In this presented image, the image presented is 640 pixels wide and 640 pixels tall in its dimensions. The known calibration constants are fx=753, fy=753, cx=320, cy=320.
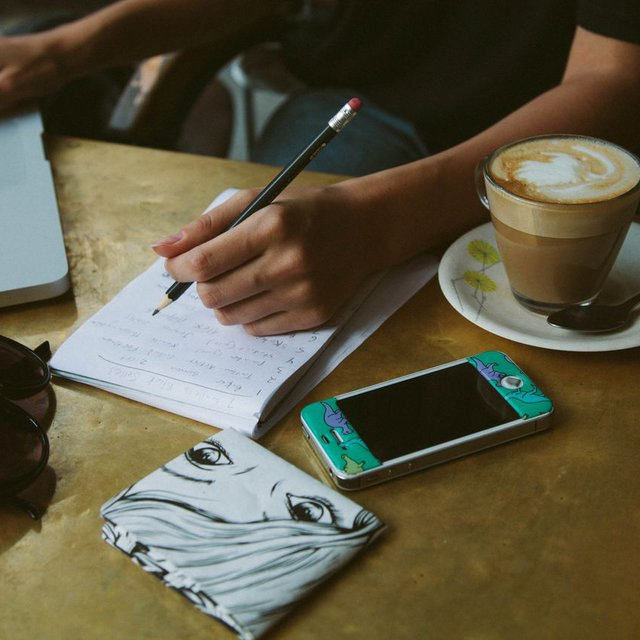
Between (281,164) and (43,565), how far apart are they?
2.93 ft

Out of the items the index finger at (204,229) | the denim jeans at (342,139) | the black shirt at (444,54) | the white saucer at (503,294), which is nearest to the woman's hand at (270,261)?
the index finger at (204,229)

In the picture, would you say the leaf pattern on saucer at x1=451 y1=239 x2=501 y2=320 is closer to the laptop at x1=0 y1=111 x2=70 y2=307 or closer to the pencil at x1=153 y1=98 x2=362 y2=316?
the pencil at x1=153 y1=98 x2=362 y2=316

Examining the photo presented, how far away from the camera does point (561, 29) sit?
1.17m

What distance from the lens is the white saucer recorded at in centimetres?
67

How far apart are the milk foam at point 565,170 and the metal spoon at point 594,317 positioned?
0.11m

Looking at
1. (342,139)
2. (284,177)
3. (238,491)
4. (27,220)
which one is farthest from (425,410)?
(342,139)

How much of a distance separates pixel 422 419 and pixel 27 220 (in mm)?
559

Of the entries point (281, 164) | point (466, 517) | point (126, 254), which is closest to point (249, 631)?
point (466, 517)

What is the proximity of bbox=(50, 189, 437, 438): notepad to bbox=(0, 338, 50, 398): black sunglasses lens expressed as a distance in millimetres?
28

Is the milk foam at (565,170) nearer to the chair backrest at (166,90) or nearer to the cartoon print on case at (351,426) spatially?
the cartoon print on case at (351,426)

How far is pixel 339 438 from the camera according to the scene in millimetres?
582

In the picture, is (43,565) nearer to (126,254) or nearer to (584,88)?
(126,254)

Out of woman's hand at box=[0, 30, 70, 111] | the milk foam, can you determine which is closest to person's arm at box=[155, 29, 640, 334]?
the milk foam

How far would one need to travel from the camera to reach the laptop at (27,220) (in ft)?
2.57
